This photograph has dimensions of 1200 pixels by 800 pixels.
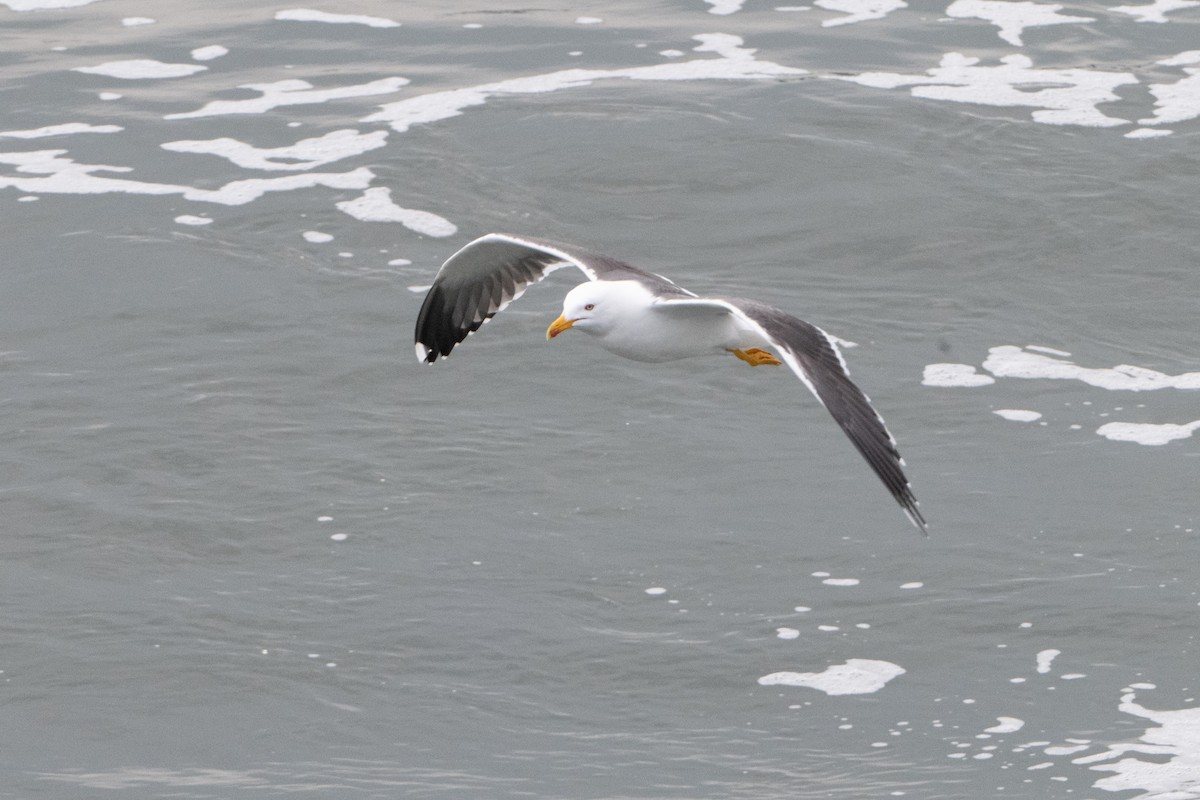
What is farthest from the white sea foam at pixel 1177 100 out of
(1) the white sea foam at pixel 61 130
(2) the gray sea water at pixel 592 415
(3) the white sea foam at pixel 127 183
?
(1) the white sea foam at pixel 61 130

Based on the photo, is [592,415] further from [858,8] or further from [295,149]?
[858,8]

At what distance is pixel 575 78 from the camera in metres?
20.7

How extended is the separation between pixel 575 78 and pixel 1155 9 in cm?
784

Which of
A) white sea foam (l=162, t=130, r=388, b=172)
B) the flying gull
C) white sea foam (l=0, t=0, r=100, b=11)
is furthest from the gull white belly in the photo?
white sea foam (l=0, t=0, r=100, b=11)

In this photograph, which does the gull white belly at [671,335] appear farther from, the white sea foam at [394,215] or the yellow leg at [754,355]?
→ the white sea foam at [394,215]

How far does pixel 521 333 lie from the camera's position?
53.8 ft

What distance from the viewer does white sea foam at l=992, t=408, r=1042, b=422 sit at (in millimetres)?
15062

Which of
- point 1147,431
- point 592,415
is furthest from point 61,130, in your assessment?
point 1147,431

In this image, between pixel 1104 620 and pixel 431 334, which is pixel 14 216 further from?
pixel 1104 620

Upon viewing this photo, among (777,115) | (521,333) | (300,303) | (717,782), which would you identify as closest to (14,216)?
(300,303)

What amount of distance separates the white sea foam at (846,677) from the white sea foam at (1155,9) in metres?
13.0

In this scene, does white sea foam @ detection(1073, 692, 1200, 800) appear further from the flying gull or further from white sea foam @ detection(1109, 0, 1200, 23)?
white sea foam @ detection(1109, 0, 1200, 23)

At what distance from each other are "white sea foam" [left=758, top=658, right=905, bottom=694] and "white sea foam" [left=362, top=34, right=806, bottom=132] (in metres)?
9.26

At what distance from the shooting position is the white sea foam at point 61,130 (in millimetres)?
19469
